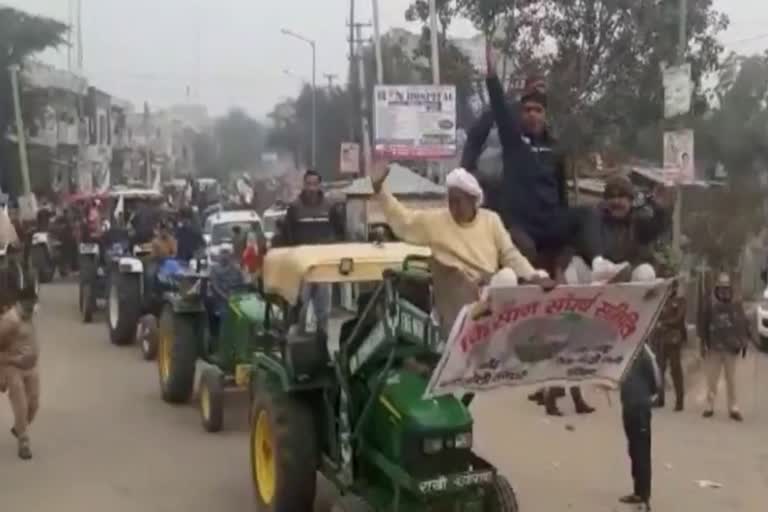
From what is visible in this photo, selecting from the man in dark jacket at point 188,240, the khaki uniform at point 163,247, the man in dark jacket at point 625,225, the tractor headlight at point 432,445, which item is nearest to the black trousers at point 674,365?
the man in dark jacket at point 625,225

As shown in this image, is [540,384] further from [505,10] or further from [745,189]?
[505,10]

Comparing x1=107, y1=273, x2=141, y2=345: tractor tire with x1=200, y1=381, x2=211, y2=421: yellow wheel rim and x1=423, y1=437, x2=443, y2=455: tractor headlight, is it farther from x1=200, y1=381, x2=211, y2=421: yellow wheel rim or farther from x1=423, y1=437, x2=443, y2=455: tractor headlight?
x1=423, y1=437, x2=443, y2=455: tractor headlight

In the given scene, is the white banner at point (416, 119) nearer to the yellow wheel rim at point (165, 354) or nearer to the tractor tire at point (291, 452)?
the yellow wheel rim at point (165, 354)

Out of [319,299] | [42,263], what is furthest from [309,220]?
[42,263]

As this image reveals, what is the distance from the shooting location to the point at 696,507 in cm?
945

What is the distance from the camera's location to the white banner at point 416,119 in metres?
26.1

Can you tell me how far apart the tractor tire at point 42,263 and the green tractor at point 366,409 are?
19227mm

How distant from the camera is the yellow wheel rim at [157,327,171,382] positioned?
44.2 ft

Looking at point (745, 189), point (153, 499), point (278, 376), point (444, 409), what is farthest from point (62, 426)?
point (745, 189)

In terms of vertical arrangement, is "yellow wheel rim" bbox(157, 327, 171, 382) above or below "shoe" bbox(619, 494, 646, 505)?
above

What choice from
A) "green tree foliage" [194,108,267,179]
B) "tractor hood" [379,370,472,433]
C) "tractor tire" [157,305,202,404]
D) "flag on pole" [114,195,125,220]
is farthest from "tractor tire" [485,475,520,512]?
"green tree foliage" [194,108,267,179]

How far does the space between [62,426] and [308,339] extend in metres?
4.90

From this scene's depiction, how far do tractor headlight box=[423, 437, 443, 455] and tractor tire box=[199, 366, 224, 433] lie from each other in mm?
4781

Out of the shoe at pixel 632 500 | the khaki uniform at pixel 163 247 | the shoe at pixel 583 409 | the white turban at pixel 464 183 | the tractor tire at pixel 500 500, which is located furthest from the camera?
the khaki uniform at pixel 163 247
